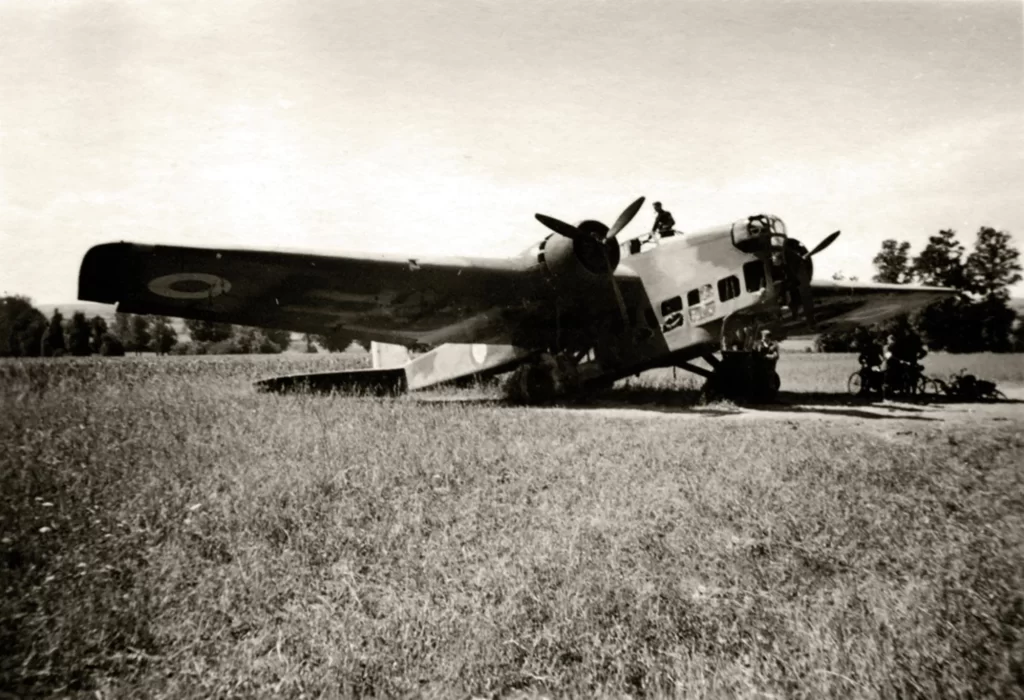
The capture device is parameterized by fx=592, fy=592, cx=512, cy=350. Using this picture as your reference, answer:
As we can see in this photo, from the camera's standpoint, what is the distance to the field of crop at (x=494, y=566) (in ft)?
8.04

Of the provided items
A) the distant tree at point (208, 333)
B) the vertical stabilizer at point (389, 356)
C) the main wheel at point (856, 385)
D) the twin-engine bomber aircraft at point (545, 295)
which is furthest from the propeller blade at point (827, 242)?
the distant tree at point (208, 333)

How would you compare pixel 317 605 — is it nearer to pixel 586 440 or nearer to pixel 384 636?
pixel 384 636

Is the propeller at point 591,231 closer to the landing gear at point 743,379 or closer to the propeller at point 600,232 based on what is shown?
the propeller at point 600,232

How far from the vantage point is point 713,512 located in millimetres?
4297

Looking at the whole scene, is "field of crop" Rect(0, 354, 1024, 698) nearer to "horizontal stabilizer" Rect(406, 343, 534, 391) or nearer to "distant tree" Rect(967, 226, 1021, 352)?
"distant tree" Rect(967, 226, 1021, 352)

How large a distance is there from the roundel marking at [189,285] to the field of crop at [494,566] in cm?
299

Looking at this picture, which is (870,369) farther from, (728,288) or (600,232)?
(600,232)

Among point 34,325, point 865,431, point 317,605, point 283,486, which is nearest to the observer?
point 317,605

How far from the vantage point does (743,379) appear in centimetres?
1227

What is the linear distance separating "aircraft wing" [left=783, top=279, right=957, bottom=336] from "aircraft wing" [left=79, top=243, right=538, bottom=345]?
19.4 ft

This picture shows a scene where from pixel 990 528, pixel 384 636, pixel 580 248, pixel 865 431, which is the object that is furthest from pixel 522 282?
pixel 384 636

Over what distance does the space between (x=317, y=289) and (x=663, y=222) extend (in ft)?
22.8

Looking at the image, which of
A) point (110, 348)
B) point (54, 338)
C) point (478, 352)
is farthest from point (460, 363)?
point (110, 348)

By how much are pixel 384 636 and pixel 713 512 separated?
8.50ft
